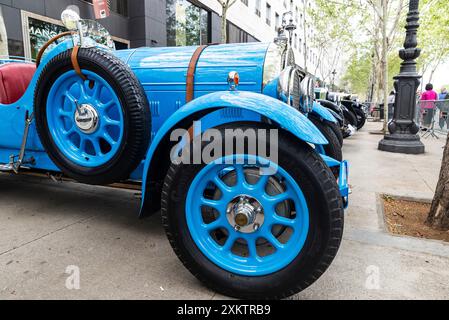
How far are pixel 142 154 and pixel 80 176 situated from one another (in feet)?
1.81

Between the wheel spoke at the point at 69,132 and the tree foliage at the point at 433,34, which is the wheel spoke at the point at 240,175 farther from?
the tree foliage at the point at 433,34

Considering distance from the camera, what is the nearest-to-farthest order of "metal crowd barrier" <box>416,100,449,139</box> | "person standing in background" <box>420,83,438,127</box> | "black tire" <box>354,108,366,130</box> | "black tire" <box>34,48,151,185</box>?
1. "black tire" <box>34,48,151,185</box>
2. "black tire" <box>354,108,366,130</box>
3. "metal crowd barrier" <box>416,100,449,139</box>
4. "person standing in background" <box>420,83,438,127</box>

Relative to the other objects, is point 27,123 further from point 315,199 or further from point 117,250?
point 315,199

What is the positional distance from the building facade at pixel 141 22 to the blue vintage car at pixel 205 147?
7.24m

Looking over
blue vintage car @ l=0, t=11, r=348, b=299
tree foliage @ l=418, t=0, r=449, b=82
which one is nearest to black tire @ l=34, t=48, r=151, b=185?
blue vintage car @ l=0, t=11, r=348, b=299

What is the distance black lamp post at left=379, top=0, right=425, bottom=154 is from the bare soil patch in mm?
4418

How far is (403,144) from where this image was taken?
7762 mm

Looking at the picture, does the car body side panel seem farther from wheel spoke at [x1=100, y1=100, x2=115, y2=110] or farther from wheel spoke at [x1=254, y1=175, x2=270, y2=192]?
wheel spoke at [x1=254, y1=175, x2=270, y2=192]

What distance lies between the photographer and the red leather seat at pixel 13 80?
3289mm

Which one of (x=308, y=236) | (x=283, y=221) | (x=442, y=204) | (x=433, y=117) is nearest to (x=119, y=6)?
(x=433, y=117)

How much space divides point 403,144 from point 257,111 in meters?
7.18

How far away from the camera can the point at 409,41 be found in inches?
306

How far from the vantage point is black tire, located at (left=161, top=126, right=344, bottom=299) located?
171cm

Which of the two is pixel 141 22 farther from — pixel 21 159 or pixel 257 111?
pixel 257 111
